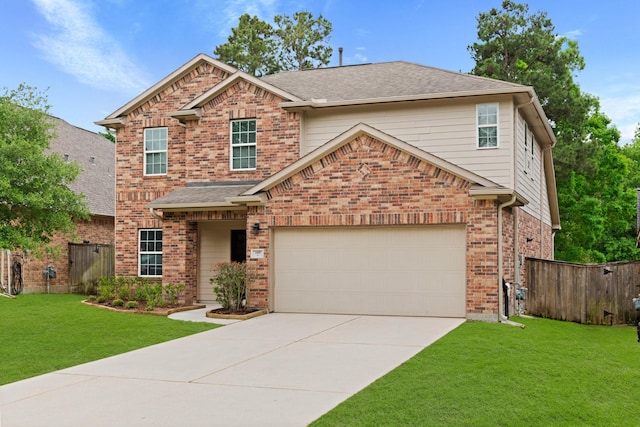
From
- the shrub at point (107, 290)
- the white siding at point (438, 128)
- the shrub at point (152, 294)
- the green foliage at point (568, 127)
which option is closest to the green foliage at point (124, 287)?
the shrub at point (107, 290)

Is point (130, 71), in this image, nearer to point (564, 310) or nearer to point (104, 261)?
point (104, 261)

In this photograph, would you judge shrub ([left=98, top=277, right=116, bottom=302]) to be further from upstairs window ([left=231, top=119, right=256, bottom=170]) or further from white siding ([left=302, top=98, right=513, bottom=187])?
white siding ([left=302, top=98, right=513, bottom=187])

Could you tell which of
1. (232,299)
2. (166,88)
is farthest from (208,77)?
(232,299)

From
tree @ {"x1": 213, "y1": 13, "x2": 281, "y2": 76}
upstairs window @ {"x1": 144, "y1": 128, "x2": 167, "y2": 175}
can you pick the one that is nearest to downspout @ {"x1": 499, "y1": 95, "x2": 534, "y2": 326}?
upstairs window @ {"x1": 144, "y1": 128, "x2": 167, "y2": 175}

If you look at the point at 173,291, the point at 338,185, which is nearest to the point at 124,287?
the point at 173,291

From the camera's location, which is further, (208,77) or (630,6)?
(630,6)

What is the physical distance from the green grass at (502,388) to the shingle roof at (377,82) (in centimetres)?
813

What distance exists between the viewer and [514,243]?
16.4 metres

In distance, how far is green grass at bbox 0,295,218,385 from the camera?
10.4 meters

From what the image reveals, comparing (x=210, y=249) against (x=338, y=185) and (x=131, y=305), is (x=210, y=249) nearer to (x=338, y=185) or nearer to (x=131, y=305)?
(x=131, y=305)

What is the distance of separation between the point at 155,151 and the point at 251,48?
2396 centimetres

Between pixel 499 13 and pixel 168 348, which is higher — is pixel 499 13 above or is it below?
above

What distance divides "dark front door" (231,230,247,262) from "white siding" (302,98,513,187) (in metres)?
3.08

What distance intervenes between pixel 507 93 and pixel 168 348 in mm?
10609
